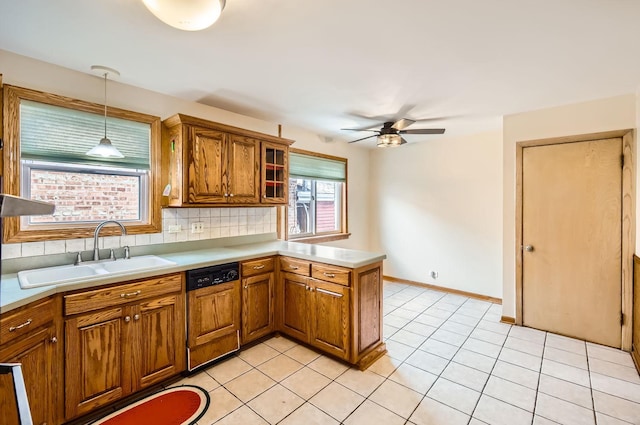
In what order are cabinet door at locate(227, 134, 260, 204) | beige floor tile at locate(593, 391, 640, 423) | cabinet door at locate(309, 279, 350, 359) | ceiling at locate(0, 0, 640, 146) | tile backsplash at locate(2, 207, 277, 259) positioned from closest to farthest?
ceiling at locate(0, 0, 640, 146) < beige floor tile at locate(593, 391, 640, 423) < tile backsplash at locate(2, 207, 277, 259) < cabinet door at locate(309, 279, 350, 359) < cabinet door at locate(227, 134, 260, 204)

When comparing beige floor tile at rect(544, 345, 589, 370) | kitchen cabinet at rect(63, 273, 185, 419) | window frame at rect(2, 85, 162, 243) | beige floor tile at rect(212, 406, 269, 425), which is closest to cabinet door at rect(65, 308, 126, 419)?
kitchen cabinet at rect(63, 273, 185, 419)

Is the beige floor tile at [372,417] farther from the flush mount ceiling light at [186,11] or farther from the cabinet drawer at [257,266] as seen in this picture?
the flush mount ceiling light at [186,11]

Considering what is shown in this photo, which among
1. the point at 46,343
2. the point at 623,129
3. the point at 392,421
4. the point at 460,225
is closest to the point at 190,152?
the point at 46,343

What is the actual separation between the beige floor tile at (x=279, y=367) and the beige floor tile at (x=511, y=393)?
1480 mm

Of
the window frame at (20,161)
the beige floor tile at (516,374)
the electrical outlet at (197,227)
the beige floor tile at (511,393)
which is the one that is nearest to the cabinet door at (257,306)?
the electrical outlet at (197,227)

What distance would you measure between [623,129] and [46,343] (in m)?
4.73

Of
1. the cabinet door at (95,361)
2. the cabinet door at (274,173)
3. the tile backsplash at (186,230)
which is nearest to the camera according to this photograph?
the cabinet door at (95,361)

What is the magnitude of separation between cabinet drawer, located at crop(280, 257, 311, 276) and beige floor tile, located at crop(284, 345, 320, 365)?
2.34 feet

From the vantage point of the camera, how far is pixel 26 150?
2.16 metres

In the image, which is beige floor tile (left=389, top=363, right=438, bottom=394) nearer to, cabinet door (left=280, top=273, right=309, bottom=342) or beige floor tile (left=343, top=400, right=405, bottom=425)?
beige floor tile (left=343, top=400, right=405, bottom=425)

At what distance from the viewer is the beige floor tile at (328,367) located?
248 cm

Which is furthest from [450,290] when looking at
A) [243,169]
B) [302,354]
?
[243,169]

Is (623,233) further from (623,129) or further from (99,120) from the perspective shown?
(99,120)

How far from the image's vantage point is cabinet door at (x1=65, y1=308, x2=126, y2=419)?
1.86 m
